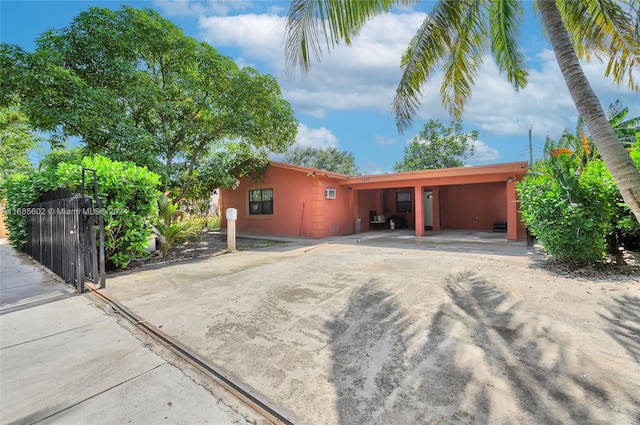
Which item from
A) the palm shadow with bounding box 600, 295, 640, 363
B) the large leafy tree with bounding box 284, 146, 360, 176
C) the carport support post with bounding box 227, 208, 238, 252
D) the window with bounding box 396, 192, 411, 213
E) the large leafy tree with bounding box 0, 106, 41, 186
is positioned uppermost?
the large leafy tree with bounding box 284, 146, 360, 176

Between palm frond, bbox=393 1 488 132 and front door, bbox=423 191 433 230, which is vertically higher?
palm frond, bbox=393 1 488 132

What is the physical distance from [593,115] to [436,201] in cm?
1244

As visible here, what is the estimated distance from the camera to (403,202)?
1667cm

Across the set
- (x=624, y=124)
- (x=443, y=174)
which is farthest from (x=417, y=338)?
(x=624, y=124)

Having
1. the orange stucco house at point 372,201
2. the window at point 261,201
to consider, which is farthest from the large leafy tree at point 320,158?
the window at point 261,201

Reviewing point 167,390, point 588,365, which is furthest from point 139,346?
point 588,365

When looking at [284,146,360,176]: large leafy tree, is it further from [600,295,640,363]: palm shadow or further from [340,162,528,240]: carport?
[600,295,640,363]: palm shadow

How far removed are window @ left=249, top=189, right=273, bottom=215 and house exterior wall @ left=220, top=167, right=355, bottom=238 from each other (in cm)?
22

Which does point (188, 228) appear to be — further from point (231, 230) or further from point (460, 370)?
point (460, 370)

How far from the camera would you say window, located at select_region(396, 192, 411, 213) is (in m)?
16.5

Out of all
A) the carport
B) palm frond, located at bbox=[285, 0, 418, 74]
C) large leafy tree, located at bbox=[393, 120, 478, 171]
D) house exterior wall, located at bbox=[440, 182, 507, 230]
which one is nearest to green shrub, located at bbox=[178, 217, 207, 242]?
palm frond, located at bbox=[285, 0, 418, 74]

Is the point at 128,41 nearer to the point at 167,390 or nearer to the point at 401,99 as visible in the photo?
the point at 401,99

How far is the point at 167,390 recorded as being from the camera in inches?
88.3

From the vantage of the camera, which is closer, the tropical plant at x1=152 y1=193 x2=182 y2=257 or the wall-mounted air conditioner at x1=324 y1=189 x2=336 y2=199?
the tropical plant at x1=152 y1=193 x2=182 y2=257
